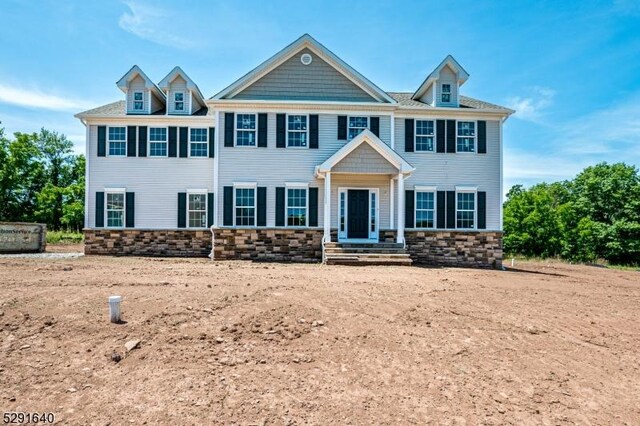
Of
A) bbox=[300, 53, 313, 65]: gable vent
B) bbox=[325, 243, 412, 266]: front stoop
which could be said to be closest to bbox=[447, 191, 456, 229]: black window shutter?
bbox=[325, 243, 412, 266]: front stoop

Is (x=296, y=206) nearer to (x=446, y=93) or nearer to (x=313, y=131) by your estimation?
(x=313, y=131)

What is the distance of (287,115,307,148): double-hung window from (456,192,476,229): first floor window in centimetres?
717

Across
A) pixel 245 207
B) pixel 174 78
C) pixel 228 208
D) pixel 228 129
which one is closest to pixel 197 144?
pixel 228 129

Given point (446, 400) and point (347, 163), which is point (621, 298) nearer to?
point (446, 400)

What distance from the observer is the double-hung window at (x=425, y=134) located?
15.9m

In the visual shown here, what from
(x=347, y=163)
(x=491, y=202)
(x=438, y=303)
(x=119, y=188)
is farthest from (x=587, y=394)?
(x=119, y=188)

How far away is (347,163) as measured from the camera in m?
14.2

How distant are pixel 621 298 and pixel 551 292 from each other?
63.4 inches

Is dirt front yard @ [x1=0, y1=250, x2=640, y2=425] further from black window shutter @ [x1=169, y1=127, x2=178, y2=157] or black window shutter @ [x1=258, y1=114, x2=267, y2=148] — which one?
black window shutter @ [x1=169, y1=127, x2=178, y2=157]

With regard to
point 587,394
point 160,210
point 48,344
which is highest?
point 160,210

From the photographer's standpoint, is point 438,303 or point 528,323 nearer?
point 528,323

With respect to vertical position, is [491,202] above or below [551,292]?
above

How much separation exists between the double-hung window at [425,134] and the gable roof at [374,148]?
2.40m

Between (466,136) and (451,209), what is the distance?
3297mm
